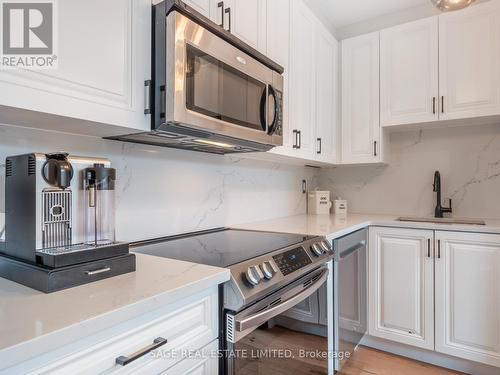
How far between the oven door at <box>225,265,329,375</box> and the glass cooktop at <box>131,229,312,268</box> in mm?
166

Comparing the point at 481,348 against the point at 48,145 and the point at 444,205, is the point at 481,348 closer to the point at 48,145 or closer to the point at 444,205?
the point at 444,205

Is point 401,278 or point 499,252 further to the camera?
point 401,278

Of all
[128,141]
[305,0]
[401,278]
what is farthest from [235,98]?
[401,278]

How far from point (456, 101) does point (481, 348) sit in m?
1.56

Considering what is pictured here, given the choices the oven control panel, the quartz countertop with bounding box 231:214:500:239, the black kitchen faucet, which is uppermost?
the black kitchen faucet

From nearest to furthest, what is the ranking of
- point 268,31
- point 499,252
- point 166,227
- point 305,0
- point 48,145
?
point 48,145 → point 166,227 → point 268,31 → point 499,252 → point 305,0

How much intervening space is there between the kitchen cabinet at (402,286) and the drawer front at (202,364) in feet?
5.22

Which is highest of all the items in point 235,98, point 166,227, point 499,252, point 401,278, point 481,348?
point 235,98

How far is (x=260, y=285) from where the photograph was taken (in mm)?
1044

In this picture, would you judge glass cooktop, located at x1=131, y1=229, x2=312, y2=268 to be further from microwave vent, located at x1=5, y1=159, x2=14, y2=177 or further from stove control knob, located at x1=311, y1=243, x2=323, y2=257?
microwave vent, located at x1=5, y1=159, x2=14, y2=177

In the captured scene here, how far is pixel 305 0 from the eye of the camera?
2375 mm

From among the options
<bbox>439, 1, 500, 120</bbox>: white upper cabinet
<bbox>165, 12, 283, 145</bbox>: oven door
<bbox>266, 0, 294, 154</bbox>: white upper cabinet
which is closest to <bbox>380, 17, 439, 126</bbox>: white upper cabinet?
<bbox>439, 1, 500, 120</bbox>: white upper cabinet

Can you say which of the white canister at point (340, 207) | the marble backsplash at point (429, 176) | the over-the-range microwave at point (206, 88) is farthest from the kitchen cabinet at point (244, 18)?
the marble backsplash at point (429, 176)

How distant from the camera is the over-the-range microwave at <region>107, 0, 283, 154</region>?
42.5 inches
